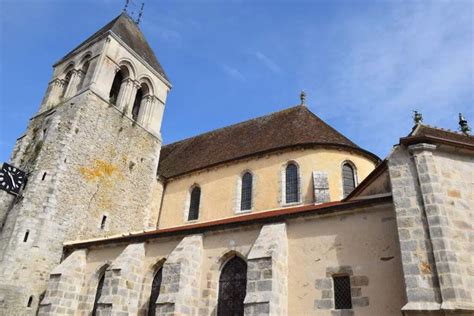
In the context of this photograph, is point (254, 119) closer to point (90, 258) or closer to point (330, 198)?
point (330, 198)

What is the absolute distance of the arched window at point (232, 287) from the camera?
30.1 ft

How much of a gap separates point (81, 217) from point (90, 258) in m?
2.31

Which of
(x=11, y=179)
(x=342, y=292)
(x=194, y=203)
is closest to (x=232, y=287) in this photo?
(x=342, y=292)

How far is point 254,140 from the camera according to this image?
16.5 m

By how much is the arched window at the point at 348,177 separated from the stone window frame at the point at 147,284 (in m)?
7.44

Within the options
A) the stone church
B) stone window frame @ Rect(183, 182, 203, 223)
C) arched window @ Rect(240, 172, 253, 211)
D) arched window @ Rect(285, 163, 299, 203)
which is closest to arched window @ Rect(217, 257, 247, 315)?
the stone church

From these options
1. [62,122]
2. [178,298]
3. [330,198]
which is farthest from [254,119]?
[178,298]

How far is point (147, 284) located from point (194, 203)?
5.88 meters

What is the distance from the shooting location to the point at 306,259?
8.63 meters

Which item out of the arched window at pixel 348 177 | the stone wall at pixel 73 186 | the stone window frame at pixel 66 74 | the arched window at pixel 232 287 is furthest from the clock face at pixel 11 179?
the arched window at pixel 348 177

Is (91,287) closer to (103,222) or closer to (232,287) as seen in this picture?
(103,222)

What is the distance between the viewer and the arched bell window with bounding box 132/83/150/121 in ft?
63.6

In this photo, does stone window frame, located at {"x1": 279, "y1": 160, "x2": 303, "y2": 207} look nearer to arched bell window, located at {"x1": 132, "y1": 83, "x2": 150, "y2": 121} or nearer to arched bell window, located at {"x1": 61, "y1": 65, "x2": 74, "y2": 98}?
arched bell window, located at {"x1": 132, "y1": 83, "x2": 150, "y2": 121}

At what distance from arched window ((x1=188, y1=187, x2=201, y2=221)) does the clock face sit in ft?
21.9
